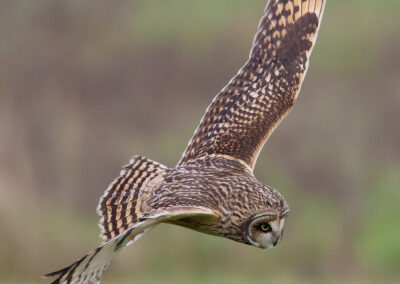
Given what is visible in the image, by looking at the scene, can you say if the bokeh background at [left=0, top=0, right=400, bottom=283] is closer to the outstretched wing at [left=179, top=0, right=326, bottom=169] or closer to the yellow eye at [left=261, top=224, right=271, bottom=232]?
the outstretched wing at [left=179, top=0, right=326, bottom=169]

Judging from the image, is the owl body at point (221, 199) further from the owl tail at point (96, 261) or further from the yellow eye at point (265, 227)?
the owl tail at point (96, 261)

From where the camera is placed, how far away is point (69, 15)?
15.2 m

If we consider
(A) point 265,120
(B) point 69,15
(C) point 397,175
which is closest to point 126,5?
(B) point 69,15

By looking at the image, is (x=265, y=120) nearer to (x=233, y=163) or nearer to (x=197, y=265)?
(x=233, y=163)

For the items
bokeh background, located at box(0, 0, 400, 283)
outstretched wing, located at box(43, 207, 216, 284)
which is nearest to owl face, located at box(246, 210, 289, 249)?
outstretched wing, located at box(43, 207, 216, 284)

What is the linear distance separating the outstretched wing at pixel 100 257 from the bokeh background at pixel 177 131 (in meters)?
4.45

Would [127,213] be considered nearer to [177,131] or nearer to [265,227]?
[265,227]

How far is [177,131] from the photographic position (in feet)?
44.7

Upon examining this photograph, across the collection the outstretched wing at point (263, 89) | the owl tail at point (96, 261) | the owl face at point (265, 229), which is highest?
the outstretched wing at point (263, 89)

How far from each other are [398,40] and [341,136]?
1830 millimetres

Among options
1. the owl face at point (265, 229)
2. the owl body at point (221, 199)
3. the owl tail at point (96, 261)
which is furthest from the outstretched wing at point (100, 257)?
the owl face at point (265, 229)

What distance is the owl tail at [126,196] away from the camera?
25.8ft

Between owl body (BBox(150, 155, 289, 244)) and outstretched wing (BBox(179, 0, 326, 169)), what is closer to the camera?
owl body (BBox(150, 155, 289, 244))

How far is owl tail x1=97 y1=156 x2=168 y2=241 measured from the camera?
7875 millimetres
